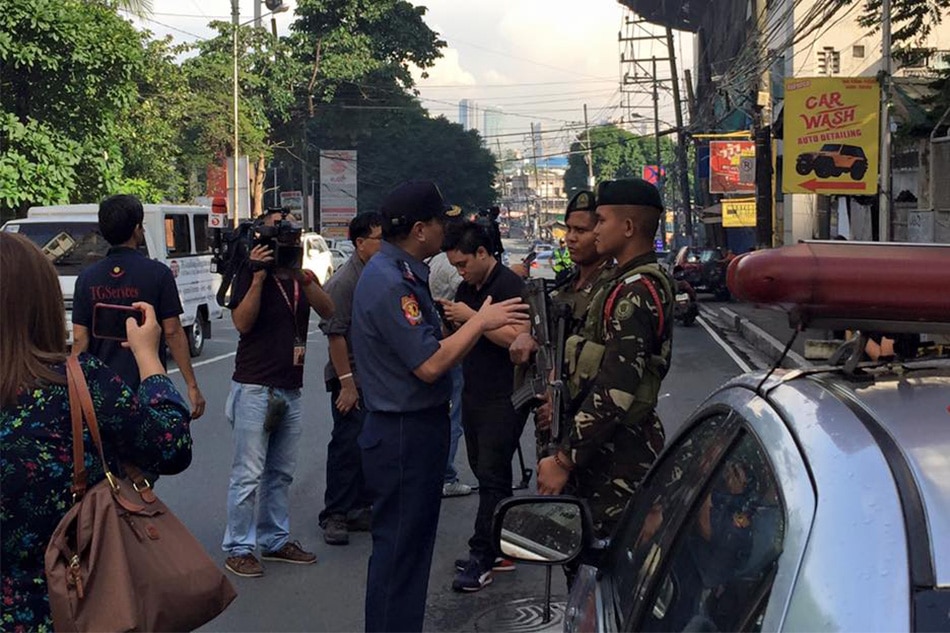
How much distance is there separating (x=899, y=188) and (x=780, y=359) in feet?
66.5

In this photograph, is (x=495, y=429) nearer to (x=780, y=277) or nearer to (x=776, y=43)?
(x=780, y=277)

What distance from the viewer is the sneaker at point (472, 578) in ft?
18.1

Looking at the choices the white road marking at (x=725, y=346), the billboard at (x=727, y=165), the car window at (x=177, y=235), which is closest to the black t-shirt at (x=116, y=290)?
the white road marking at (x=725, y=346)

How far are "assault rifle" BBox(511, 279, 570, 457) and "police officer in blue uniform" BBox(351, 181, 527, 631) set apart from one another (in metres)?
0.24

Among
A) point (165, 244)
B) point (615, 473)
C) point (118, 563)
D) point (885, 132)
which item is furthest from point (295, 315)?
point (885, 132)

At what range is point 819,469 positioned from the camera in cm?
152

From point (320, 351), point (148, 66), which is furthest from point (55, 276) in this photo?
point (148, 66)

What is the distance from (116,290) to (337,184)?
43.4 meters

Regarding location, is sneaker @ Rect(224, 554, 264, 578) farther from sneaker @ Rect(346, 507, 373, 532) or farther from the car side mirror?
the car side mirror

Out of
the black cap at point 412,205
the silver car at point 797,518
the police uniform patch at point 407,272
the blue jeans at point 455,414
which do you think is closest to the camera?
the silver car at point 797,518

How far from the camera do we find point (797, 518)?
59.0 inches

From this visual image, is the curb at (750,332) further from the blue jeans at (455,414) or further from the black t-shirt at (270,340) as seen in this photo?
the black t-shirt at (270,340)

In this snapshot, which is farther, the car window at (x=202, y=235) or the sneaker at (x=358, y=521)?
the car window at (x=202, y=235)

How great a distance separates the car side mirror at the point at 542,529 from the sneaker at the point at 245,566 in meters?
3.32
